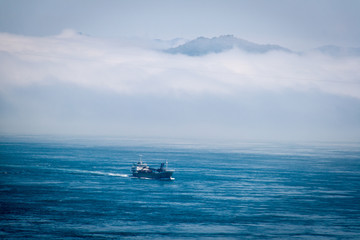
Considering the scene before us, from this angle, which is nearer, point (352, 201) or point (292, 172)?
point (352, 201)

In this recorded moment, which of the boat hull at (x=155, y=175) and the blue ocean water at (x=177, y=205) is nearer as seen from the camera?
the blue ocean water at (x=177, y=205)

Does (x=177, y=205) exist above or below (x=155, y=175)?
below

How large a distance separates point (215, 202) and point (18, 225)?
35.2m

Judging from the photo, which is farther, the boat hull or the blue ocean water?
the boat hull

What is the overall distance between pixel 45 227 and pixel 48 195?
82.4 ft

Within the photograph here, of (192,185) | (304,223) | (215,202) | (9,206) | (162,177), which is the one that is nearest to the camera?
(304,223)

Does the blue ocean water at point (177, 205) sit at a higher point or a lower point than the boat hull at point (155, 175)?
lower

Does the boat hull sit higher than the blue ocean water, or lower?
higher

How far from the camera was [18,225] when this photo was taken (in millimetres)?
70125

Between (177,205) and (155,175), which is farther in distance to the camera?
(155,175)

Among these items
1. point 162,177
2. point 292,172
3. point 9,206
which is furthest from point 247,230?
point 292,172

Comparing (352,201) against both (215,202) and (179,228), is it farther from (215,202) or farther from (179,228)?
(179,228)

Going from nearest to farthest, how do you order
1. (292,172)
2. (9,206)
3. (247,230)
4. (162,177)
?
(247,230) → (9,206) → (162,177) → (292,172)

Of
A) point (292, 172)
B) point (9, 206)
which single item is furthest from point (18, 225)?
point (292, 172)
